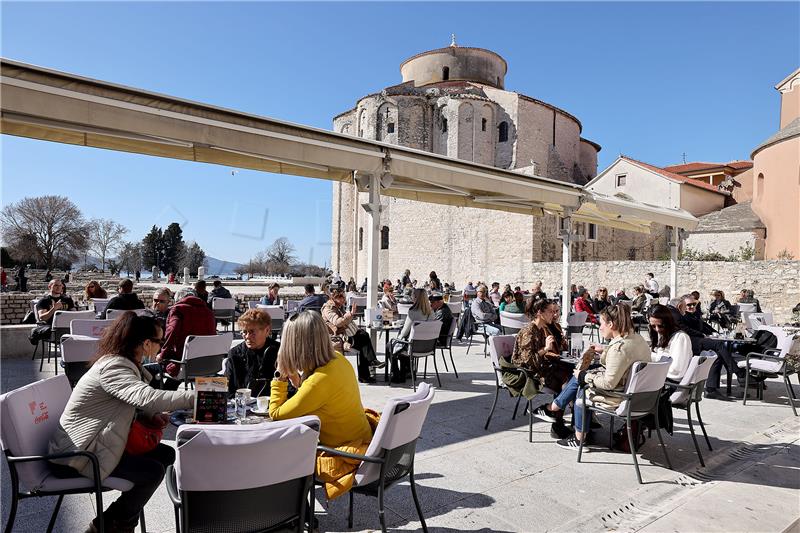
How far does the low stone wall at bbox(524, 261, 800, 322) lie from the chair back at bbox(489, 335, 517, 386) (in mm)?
15290

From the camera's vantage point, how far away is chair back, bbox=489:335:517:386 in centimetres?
505

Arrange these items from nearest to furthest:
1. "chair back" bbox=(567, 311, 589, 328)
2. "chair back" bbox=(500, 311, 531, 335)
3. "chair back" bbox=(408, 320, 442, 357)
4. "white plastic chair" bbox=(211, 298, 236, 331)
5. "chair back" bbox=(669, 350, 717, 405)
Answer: "chair back" bbox=(669, 350, 717, 405) < "chair back" bbox=(408, 320, 442, 357) < "chair back" bbox=(500, 311, 531, 335) < "chair back" bbox=(567, 311, 589, 328) < "white plastic chair" bbox=(211, 298, 236, 331)

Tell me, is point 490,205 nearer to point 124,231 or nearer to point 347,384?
point 347,384

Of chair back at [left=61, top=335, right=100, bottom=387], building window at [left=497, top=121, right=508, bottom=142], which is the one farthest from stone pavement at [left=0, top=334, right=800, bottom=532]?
building window at [left=497, top=121, right=508, bottom=142]

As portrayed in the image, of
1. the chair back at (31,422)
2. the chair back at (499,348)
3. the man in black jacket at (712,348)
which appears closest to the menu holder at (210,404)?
the chair back at (31,422)

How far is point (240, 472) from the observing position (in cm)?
197

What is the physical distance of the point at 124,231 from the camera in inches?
1847

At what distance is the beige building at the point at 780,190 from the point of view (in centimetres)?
2283

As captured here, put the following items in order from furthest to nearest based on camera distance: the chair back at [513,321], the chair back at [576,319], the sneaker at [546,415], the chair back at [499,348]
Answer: the chair back at [576,319] < the chair back at [513,321] < the chair back at [499,348] < the sneaker at [546,415]

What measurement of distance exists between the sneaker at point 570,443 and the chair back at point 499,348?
0.78 meters

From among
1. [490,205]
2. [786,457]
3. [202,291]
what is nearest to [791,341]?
[786,457]

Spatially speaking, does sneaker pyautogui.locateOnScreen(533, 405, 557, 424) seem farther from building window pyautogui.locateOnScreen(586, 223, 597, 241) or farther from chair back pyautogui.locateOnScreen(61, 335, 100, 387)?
building window pyautogui.locateOnScreen(586, 223, 597, 241)

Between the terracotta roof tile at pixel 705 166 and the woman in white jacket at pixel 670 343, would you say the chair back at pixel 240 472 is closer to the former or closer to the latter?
the woman in white jacket at pixel 670 343

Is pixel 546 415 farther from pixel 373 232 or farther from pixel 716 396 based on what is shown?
pixel 373 232
